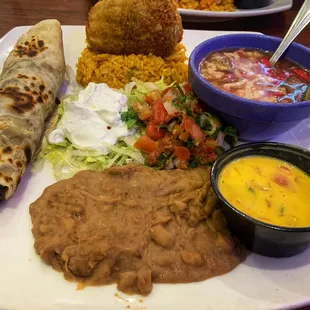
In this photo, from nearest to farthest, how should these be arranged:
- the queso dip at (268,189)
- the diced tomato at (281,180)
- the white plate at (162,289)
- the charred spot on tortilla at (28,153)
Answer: the white plate at (162,289) → the queso dip at (268,189) → the diced tomato at (281,180) → the charred spot on tortilla at (28,153)

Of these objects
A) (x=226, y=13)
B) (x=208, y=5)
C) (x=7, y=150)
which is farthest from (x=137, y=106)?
(x=208, y=5)

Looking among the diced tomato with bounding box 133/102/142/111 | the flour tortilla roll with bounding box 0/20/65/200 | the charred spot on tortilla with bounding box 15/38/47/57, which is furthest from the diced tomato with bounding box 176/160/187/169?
the charred spot on tortilla with bounding box 15/38/47/57

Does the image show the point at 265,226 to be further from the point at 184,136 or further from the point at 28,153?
the point at 28,153

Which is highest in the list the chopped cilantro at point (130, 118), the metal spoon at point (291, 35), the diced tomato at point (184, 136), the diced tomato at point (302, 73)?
the metal spoon at point (291, 35)

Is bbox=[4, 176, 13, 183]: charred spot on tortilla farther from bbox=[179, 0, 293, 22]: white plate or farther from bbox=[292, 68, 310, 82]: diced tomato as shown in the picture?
bbox=[179, 0, 293, 22]: white plate

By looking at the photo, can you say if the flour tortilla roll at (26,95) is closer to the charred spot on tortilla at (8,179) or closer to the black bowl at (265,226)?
the charred spot on tortilla at (8,179)

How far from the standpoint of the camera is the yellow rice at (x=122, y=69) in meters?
3.34

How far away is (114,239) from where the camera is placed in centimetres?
213

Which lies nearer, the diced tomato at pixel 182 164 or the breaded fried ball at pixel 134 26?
the diced tomato at pixel 182 164

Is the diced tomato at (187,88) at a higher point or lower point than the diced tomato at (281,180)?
lower

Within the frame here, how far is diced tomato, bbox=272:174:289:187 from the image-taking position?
2.26m

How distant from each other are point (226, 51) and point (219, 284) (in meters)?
1.83

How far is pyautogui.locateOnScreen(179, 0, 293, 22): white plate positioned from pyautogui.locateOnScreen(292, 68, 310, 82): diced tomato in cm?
159

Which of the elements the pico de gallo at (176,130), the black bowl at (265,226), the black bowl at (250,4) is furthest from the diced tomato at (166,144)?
the black bowl at (250,4)
